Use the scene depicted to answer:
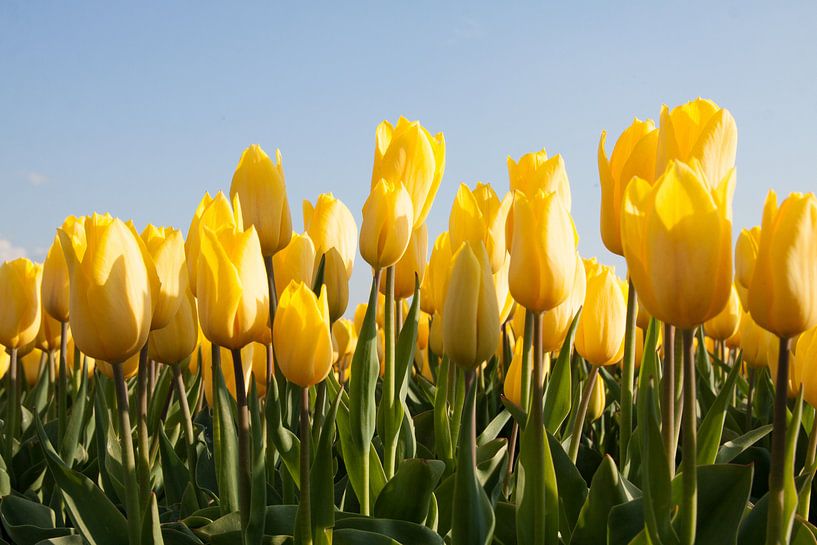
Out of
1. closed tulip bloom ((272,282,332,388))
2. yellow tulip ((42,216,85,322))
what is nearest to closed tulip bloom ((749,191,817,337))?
closed tulip bloom ((272,282,332,388))

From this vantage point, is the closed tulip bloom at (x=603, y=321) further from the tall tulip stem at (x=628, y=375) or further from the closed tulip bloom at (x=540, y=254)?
the closed tulip bloom at (x=540, y=254)

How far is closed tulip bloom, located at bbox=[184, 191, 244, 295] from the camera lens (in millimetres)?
1479

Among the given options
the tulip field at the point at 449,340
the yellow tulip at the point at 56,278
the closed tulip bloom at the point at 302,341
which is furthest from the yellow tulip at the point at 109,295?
the yellow tulip at the point at 56,278

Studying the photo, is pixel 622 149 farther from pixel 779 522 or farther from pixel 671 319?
pixel 779 522

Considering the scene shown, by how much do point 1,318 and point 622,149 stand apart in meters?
2.04

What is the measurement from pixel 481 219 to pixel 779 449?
2.68 ft

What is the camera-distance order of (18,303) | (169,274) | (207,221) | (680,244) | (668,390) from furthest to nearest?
(18,303)
(169,274)
(207,221)
(668,390)
(680,244)

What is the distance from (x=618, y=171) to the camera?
1.51 metres

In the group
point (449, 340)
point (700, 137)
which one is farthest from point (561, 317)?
point (700, 137)

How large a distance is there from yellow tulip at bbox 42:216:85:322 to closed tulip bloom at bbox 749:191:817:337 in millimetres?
1534

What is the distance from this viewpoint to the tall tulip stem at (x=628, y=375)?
1.70 metres

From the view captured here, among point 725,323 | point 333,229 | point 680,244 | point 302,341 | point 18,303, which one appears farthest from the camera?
point 725,323

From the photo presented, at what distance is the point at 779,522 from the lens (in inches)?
45.9

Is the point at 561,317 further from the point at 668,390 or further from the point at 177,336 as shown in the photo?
the point at 177,336
